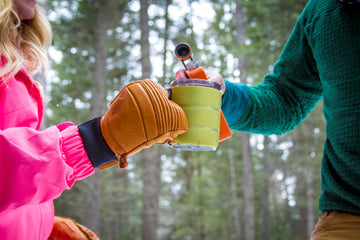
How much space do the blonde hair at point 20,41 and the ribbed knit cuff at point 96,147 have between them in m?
0.41

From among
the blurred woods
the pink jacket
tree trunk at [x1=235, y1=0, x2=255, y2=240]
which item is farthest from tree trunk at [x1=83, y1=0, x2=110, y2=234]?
the pink jacket

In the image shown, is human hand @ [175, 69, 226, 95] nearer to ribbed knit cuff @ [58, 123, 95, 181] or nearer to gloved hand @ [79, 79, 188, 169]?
gloved hand @ [79, 79, 188, 169]

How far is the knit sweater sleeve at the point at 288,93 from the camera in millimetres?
1504

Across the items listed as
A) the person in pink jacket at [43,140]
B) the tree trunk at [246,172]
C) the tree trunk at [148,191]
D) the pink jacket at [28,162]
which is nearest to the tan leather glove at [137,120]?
the person in pink jacket at [43,140]

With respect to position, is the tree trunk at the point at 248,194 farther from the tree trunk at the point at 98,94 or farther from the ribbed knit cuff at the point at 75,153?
the ribbed knit cuff at the point at 75,153

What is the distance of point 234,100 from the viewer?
149cm

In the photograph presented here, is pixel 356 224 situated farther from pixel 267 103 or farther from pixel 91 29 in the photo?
pixel 91 29

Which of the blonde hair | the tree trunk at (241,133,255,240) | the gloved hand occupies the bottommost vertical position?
the tree trunk at (241,133,255,240)

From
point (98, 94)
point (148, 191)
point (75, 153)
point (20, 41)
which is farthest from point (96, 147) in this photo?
point (98, 94)

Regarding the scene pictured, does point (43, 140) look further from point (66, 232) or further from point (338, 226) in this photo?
point (338, 226)

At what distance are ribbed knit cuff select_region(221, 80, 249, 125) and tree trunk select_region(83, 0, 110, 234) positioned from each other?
215 inches

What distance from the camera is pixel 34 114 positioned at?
114cm

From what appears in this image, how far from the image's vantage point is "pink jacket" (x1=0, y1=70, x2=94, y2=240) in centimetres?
77

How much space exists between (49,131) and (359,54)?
3.91ft
